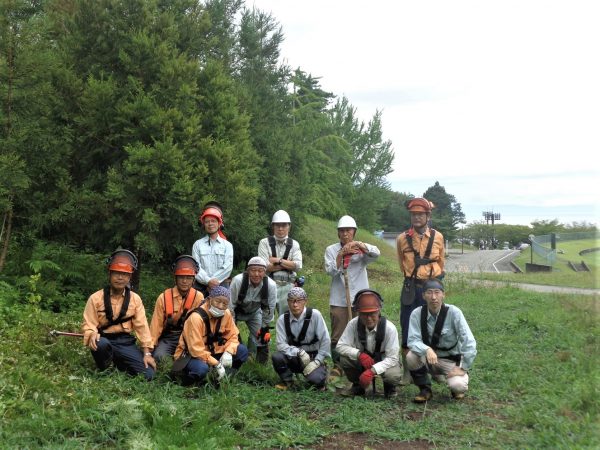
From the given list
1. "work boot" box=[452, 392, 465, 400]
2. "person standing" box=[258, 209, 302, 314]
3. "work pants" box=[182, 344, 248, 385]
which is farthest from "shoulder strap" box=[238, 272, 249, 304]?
"work boot" box=[452, 392, 465, 400]

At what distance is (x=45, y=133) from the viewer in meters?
9.41

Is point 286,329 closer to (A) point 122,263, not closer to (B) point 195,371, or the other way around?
(B) point 195,371

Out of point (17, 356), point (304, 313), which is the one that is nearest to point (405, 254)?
point (304, 313)

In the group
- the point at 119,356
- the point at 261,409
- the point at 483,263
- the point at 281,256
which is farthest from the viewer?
the point at 483,263

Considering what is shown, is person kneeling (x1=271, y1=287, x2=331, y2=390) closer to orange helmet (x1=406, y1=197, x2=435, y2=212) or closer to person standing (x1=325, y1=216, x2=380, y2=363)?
person standing (x1=325, y1=216, x2=380, y2=363)

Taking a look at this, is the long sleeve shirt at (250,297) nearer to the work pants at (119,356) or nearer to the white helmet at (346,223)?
the white helmet at (346,223)

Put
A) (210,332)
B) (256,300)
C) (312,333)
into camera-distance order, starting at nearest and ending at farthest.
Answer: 1. (210,332)
2. (312,333)
3. (256,300)

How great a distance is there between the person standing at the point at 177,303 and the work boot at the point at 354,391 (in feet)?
6.28

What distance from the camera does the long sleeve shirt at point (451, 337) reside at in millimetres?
5973

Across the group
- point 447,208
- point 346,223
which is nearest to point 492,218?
point 447,208

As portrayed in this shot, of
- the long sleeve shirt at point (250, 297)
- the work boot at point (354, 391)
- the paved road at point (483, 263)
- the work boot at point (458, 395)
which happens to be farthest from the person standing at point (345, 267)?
the paved road at point (483, 263)

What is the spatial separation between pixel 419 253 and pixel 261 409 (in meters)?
2.72

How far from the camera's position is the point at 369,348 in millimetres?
6148

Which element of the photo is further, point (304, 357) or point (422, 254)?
point (422, 254)
